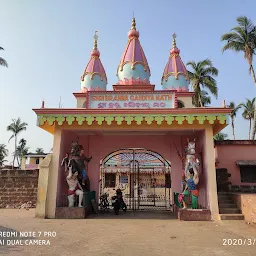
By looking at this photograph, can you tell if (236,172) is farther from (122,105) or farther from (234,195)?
A: (122,105)

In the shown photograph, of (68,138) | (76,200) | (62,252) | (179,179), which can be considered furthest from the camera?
(179,179)

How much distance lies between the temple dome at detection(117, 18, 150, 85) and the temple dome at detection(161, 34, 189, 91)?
116cm

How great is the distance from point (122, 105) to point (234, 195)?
5644 millimetres

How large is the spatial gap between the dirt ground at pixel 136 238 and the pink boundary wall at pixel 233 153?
505 centimetres

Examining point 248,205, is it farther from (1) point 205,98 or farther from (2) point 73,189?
(1) point 205,98

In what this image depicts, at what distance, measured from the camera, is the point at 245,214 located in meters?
7.95

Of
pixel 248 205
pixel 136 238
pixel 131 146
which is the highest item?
pixel 131 146

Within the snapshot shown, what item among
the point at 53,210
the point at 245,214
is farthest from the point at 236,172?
the point at 53,210

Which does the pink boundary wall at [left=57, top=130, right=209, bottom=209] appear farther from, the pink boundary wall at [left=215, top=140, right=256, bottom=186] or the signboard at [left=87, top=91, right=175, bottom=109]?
the pink boundary wall at [left=215, top=140, right=256, bottom=186]

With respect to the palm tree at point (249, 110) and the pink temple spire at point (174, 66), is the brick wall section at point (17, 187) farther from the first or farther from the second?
the palm tree at point (249, 110)

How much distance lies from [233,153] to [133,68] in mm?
7089

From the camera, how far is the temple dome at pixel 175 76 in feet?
44.6

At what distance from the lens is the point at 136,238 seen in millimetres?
5551

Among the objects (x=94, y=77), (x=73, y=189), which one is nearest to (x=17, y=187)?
(x=73, y=189)
